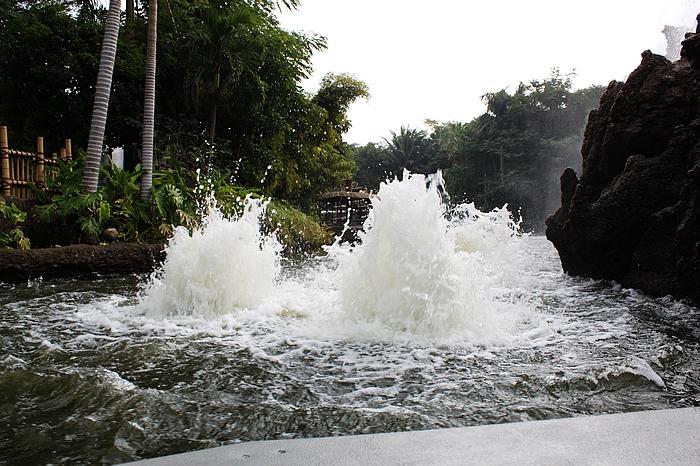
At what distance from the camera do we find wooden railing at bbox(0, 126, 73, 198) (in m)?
9.43

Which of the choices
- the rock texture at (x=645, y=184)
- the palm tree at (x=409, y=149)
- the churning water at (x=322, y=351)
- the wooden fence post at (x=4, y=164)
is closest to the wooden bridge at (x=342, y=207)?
the wooden fence post at (x=4, y=164)

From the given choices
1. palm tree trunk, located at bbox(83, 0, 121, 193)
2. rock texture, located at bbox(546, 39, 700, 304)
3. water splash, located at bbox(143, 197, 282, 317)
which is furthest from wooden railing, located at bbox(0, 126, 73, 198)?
rock texture, located at bbox(546, 39, 700, 304)

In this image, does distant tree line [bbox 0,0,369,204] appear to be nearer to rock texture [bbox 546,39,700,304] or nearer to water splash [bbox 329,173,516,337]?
water splash [bbox 329,173,516,337]

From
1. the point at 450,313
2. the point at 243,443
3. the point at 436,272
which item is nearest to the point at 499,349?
the point at 450,313

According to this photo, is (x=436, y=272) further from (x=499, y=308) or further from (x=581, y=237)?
(x=581, y=237)

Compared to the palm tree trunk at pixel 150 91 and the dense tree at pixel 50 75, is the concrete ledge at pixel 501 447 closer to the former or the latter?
the palm tree trunk at pixel 150 91

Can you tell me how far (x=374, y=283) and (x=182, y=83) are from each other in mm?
11860

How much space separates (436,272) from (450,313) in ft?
1.11

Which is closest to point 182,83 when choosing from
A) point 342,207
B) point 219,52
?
point 219,52

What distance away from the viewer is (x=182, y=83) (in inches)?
561

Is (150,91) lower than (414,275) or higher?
higher

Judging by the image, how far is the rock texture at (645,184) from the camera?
585cm

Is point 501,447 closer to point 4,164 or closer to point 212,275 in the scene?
point 212,275

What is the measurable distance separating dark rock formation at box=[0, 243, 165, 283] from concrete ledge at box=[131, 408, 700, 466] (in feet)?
20.7
